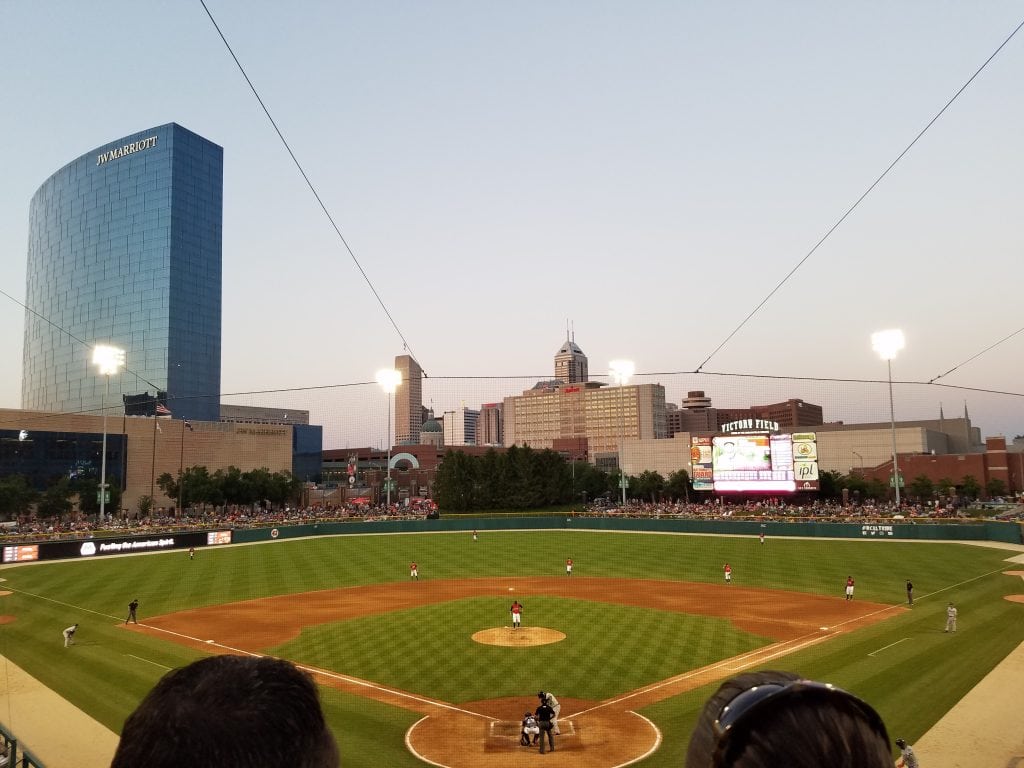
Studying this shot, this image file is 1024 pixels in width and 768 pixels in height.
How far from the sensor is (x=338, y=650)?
2669 cm

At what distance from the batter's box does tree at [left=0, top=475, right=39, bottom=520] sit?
68820 mm

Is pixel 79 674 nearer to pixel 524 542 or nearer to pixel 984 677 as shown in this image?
pixel 984 677

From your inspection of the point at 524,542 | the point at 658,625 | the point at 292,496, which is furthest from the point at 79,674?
the point at 292,496

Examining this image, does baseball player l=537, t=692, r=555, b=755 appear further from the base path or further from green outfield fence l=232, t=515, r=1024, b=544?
green outfield fence l=232, t=515, r=1024, b=544

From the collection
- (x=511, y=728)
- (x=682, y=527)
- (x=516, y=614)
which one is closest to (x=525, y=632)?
(x=516, y=614)

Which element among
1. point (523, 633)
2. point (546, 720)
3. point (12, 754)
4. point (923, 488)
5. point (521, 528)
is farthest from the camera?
point (923, 488)

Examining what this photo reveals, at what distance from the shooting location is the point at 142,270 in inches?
6033

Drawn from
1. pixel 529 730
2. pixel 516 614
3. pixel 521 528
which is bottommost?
pixel 521 528

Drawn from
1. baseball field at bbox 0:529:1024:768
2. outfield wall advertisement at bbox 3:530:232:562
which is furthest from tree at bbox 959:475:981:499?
outfield wall advertisement at bbox 3:530:232:562

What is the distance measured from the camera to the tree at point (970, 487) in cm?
9231

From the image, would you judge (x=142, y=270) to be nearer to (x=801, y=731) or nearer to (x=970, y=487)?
(x=970, y=487)

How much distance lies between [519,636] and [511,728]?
31.9 ft

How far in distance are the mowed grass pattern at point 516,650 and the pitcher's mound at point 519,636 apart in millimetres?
475

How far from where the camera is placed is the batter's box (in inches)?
707
